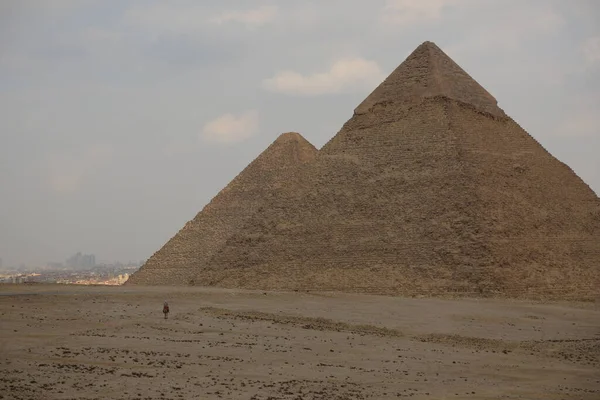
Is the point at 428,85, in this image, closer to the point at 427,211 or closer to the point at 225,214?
the point at 427,211

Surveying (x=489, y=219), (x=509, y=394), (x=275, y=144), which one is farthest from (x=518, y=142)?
(x=509, y=394)

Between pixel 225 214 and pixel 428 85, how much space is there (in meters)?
23.8

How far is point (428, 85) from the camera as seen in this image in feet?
146

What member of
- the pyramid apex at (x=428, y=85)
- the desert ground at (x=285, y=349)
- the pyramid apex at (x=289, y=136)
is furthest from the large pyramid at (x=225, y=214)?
the desert ground at (x=285, y=349)

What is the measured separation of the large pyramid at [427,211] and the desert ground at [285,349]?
5700mm

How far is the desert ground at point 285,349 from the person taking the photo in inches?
542

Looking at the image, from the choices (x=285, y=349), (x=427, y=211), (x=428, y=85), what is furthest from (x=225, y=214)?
(x=285, y=349)

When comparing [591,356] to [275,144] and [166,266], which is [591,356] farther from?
[275,144]

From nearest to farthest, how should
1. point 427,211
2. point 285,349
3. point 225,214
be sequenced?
1. point 285,349
2. point 427,211
3. point 225,214

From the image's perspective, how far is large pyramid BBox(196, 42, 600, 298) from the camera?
120 feet

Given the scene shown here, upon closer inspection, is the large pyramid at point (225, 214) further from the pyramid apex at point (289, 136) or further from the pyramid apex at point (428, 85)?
the pyramid apex at point (428, 85)

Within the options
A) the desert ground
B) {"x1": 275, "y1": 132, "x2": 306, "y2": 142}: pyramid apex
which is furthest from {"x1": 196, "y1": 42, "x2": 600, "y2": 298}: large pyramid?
{"x1": 275, "y1": 132, "x2": 306, "y2": 142}: pyramid apex

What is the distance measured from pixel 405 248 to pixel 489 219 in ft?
12.9

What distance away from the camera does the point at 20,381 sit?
13102 millimetres
